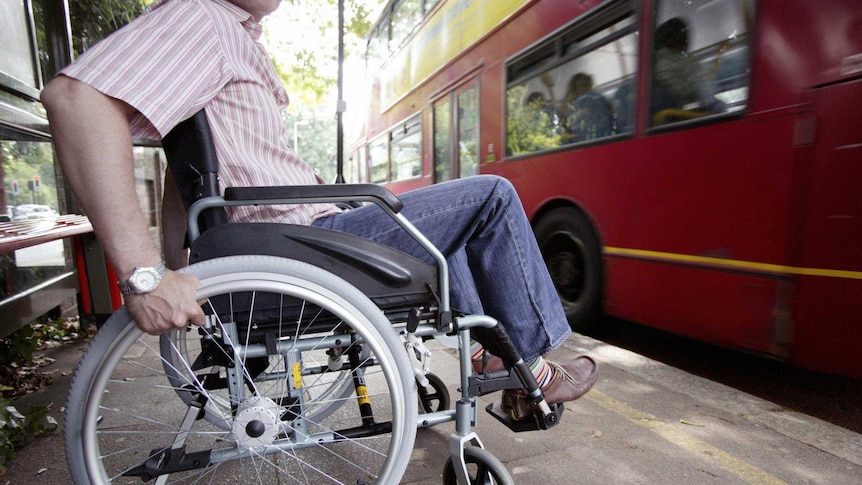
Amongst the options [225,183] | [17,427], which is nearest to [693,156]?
[225,183]

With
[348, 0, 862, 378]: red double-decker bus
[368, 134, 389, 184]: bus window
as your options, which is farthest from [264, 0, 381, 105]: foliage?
[348, 0, 862, 378]: red double-decker bus

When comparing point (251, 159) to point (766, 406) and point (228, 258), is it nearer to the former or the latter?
point (228, 258)

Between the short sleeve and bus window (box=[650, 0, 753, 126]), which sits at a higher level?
bus window (box=[650, 0, 753, 126])

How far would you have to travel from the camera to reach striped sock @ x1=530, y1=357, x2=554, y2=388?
5.31ft

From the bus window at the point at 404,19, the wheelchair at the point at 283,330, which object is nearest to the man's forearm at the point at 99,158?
the wheelchair at the point at 283,330

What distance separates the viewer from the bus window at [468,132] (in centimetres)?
543

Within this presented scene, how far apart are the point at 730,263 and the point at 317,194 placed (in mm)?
2429

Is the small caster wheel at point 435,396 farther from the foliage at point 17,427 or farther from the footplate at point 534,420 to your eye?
the foliage at point 17,427

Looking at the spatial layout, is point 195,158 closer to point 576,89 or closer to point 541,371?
point 541,371

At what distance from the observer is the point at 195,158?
131cm

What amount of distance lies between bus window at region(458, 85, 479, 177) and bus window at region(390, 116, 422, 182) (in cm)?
141

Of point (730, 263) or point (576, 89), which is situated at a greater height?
point (576, 89)

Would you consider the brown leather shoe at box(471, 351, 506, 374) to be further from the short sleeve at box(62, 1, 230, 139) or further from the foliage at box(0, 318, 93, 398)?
the foliage at box(0, 318, 93, 398)

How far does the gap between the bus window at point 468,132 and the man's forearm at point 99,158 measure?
14.4ft
